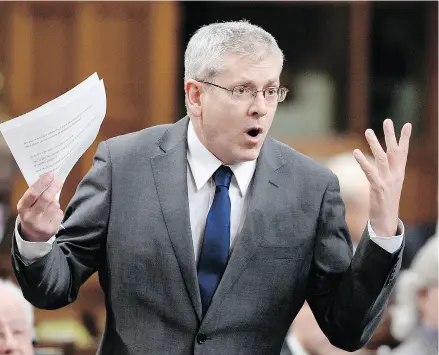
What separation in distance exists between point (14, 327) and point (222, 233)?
2.94 ft

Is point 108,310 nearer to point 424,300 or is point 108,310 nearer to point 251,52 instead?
point 251,52

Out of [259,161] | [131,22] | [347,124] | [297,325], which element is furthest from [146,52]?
[259,161]

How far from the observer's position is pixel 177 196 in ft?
8.11

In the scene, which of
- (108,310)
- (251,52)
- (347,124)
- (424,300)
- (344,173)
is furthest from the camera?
(347,124)

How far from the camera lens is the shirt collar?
2500mm

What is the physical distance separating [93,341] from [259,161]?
2.03m

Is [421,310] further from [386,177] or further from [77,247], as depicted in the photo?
[77,247]

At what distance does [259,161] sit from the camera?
2.54 m

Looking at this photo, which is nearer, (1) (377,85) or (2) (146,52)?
(2) (146,52)

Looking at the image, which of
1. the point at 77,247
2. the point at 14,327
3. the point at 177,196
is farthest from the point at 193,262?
the point at 14,327

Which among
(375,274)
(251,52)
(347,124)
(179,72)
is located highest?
(251,52)

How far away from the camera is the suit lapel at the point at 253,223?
242 cm

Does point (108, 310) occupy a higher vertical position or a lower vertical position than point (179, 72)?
higher

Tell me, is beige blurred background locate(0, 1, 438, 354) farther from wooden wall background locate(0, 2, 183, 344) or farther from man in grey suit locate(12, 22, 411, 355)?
man in grey suit locate(12, 22, 411, 355)
